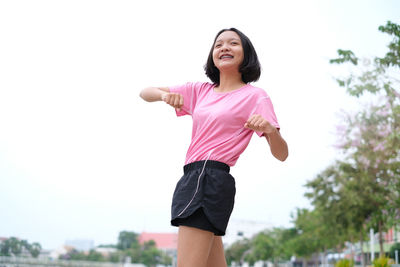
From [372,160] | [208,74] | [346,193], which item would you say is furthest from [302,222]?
[208,74]

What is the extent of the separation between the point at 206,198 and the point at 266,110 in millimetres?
454

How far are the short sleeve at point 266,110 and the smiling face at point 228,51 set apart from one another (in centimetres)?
26

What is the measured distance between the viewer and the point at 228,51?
235 cm

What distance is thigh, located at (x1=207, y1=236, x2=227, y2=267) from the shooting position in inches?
83.7

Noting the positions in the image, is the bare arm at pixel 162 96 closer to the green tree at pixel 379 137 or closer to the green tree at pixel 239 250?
the green tree at pixel 379 137

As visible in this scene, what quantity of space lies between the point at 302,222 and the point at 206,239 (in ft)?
115

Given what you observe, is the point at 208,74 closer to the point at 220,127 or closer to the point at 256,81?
the point at 256,81

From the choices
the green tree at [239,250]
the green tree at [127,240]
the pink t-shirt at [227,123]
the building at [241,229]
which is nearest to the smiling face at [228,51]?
the pink t-shirt at [227,123]

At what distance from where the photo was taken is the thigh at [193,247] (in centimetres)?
193

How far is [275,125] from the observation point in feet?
6.74

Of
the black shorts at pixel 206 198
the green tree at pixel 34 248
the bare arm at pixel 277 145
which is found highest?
the bare arm at pixel 277 145

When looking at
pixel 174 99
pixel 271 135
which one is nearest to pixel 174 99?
pixel 174 99

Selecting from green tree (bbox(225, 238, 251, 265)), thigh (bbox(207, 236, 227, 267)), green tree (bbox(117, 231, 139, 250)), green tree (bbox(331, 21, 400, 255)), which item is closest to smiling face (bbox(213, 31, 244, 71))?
thigh (bbox(207, 236, 227, 267))

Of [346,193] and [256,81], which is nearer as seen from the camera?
[256,81]
